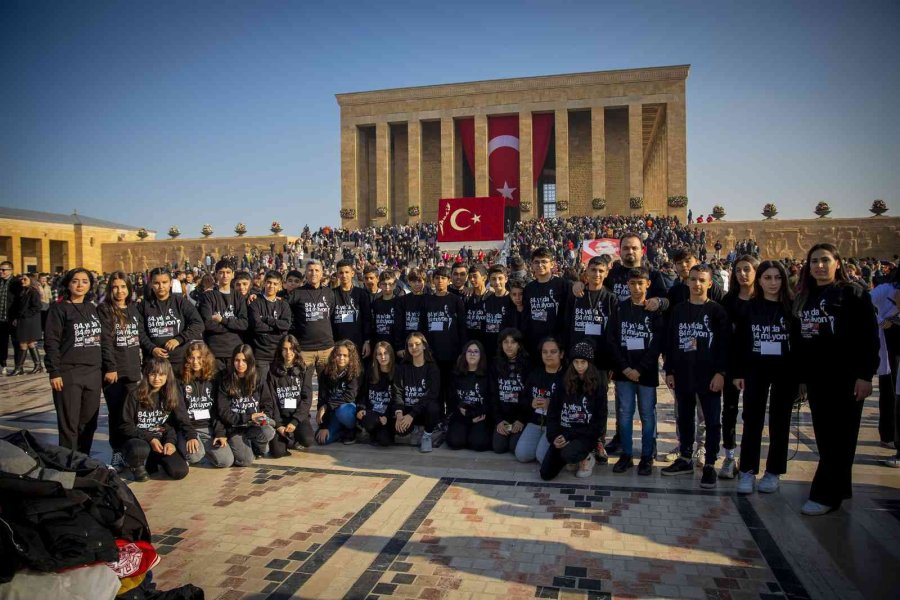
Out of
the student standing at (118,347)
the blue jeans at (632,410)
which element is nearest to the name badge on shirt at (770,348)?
the blue jeans at (632,410)

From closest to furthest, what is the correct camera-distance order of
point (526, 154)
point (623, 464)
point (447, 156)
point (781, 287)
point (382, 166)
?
point (781, 287) < point (623, 464) < point (526, 154) < point (447, 156) < point (382, 166)

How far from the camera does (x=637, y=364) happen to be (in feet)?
17.1

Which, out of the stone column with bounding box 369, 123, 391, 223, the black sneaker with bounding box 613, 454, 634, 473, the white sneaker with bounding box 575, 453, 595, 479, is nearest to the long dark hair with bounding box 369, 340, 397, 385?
the white sneaker with bounding box 575, 453, 595, 479

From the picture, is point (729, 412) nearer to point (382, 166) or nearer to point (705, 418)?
point (705, 418)

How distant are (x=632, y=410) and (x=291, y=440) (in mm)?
3508

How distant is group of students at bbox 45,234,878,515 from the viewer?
441 centimetres

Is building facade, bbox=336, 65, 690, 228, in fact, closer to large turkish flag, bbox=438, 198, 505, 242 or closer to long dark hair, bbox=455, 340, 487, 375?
large turkish flag, bbox=438, 198, 505, 242

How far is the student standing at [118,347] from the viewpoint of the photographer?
18.4 ft

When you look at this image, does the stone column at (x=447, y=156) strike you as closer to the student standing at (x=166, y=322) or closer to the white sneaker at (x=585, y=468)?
the student standing at (x=166, y=322)

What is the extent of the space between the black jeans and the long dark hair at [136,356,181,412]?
4.69m

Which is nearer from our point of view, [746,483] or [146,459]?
[746,483]

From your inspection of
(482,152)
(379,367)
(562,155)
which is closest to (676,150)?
(562,155)

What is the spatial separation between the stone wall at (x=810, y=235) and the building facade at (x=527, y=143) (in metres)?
5.44

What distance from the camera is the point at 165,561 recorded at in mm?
3586
